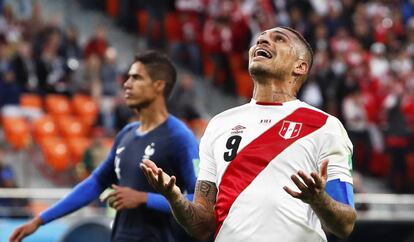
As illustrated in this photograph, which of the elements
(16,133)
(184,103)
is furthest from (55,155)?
(184,103)

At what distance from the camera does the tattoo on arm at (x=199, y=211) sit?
15.2ft

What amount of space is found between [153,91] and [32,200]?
5.99m

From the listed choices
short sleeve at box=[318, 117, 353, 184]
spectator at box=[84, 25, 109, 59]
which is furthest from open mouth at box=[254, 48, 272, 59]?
spectator at box=[84, 25, 109, 59]

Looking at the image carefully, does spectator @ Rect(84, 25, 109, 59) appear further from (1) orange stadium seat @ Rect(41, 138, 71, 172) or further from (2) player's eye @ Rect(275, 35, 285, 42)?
(2) player's eye @ Rect(275, 35, 285, 42)

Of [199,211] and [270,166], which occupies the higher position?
[270,166]

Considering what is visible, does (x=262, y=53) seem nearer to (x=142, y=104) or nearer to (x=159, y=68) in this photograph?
(x=142, y=104)

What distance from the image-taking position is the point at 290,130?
15.4 feet

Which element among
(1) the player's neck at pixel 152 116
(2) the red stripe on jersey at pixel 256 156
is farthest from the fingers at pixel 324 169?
(1) the player's neck at pixel 152 116

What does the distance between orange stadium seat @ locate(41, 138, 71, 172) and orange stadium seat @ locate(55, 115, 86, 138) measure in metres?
0.85

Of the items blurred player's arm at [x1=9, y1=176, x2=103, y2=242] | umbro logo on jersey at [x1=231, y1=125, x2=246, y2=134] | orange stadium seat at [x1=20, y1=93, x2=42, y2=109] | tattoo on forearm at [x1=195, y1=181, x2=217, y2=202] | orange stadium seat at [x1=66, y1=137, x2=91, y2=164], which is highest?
umbro logo on jersey at [x1=231, y1=125, x2=246, y2=134]

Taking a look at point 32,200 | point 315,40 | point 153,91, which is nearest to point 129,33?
point 315,40

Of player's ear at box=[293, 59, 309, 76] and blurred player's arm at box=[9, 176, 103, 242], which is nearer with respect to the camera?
player's ear at box=[293, 59, 309, 76]

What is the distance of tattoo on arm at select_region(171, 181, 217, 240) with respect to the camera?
4.64 m

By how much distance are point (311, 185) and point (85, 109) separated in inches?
539
